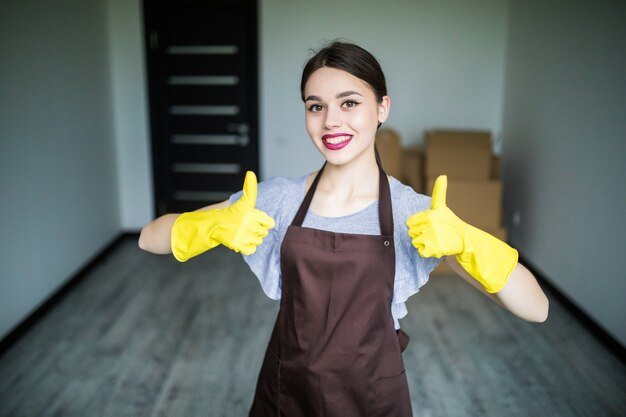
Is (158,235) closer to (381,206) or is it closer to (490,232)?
(381,206)

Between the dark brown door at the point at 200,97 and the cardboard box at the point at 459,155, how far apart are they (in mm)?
1481

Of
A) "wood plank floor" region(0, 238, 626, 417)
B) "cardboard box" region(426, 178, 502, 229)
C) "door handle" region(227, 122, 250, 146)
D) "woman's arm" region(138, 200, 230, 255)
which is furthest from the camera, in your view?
"door handle" region(227, 122, 250, 146)

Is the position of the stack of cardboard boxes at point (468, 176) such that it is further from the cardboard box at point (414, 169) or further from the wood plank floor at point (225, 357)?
the wood plank floor at point (225, 357)

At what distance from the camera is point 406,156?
4.30 m

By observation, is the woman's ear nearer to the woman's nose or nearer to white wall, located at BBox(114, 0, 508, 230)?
the woman's nose

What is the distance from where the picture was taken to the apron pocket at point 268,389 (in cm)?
135

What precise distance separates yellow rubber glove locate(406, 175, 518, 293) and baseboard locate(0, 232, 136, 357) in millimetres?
2520

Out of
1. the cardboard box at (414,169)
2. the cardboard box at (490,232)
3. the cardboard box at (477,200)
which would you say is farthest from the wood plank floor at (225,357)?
the cardboard box at (414,169)

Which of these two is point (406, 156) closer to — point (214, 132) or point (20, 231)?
point (214, 132)

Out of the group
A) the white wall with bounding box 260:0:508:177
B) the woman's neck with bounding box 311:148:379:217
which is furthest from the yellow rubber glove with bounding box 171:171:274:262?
the white wall with bounding box 260:0:508:177

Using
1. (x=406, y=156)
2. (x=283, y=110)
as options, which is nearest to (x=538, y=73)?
(x=406, y=156)

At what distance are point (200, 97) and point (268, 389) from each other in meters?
3.59

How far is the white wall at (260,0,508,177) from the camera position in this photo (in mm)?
4480

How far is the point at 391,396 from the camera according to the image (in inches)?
51.4
